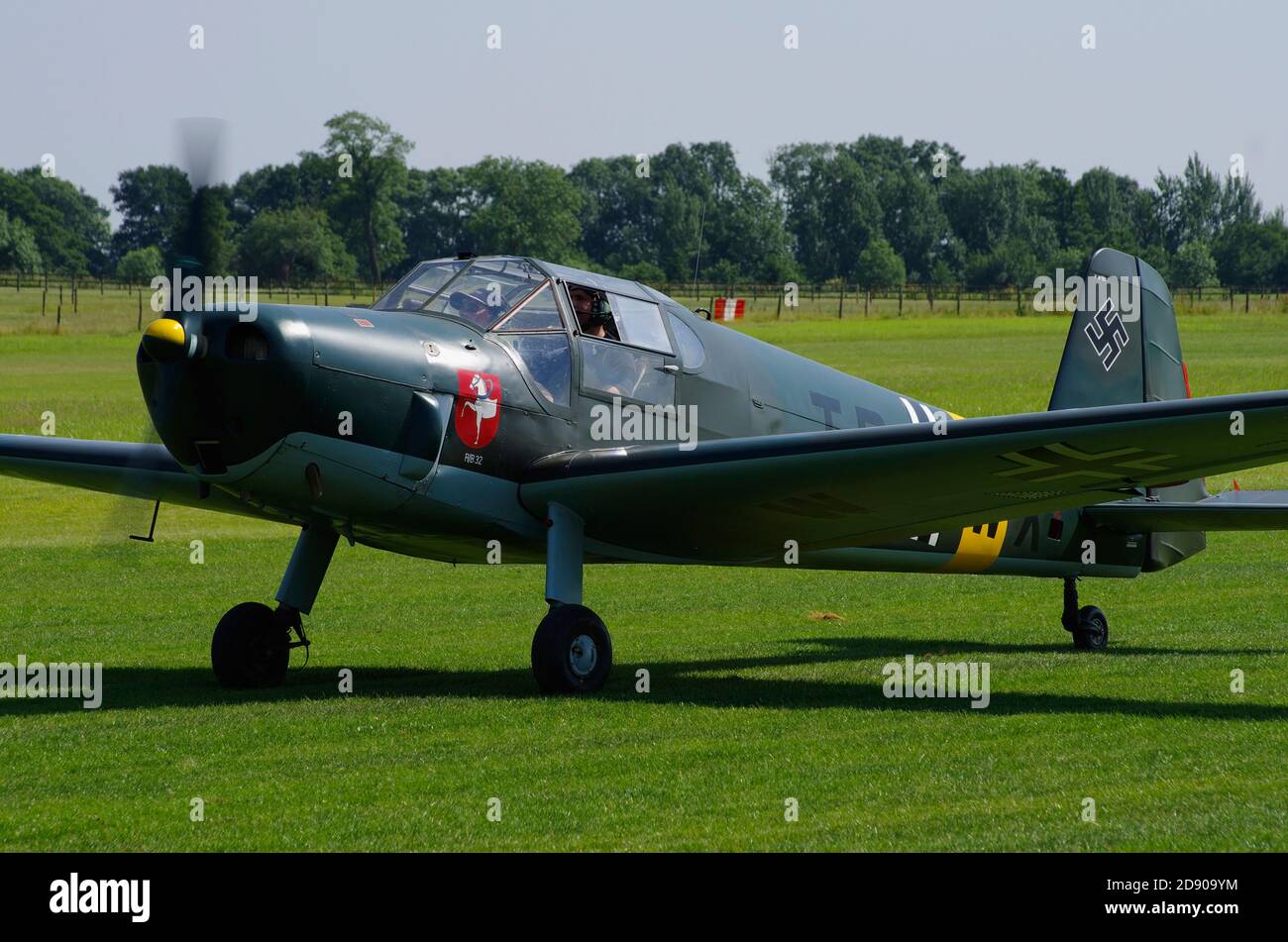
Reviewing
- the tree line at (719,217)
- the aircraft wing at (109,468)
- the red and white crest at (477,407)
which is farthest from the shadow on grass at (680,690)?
the tree line at (719,217)

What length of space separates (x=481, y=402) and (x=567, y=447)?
812 millimetres

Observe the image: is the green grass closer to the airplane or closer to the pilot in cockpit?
the airplane

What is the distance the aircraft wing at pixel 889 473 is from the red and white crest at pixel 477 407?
0.48 meters

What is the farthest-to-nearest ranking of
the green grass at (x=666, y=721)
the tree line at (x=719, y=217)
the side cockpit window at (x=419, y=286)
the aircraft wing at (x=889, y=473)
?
the tree line at (x=719, y=217) < the side cockpit window at (x=419, y=286) < the aircraft wing at (x=889, y=473) < the green grass at (x=666, y=721)

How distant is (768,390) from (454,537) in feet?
10.1

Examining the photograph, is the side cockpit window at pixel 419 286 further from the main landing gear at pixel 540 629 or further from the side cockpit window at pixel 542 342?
the main landing gear at pixel 540 629

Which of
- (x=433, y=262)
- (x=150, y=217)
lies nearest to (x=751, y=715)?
(x=433, y=262)

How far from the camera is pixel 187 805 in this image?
309 inches

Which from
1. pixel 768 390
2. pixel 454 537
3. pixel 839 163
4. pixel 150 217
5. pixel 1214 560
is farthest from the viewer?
pixel 839 163

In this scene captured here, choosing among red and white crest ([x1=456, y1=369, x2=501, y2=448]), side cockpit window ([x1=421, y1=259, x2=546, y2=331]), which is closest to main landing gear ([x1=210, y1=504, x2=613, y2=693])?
red and white crest ([x1=456, y1=369, x2=501, y2=448])

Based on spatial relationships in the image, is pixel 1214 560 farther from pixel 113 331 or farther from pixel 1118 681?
pixel 113 331

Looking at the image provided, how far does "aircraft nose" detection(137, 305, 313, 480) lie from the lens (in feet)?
33.6

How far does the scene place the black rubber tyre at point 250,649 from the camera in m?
12.3
